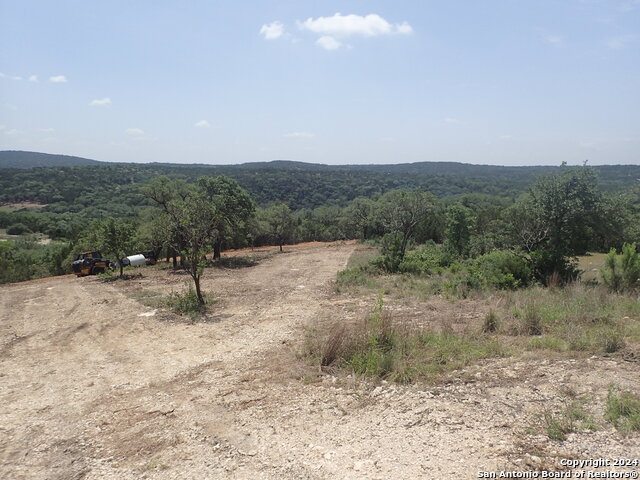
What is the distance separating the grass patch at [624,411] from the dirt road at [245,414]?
0.19 meters

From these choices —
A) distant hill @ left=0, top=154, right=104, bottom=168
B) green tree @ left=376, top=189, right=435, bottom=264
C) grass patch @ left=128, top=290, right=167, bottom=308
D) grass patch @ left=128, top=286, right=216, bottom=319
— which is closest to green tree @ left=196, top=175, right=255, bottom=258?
green tree @ left=376, top=189, right=435, bottom=264

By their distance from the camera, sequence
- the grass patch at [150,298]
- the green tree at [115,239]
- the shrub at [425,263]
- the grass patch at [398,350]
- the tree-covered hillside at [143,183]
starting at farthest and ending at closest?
the tree-covered hillside at [143,183] < the green tree at [115,239] < the shrub at [425,263] < the grass patch at [150,298] < the grass patch at [398,350]

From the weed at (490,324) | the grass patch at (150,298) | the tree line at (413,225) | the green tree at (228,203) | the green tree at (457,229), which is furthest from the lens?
the green tree at (228,203)

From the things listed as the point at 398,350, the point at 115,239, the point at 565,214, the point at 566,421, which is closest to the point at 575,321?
the point at 398,350

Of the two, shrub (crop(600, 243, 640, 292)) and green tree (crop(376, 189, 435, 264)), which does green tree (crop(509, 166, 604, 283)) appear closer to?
shrub (crop(600, 243, 640, 292))

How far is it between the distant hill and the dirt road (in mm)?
158992

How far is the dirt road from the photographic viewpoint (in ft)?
11.9

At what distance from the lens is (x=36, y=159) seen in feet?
518

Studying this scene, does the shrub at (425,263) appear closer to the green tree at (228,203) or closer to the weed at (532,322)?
the weed at (532,322)

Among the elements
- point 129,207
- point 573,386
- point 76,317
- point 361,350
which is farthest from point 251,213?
point 129,207

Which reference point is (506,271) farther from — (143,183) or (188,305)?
(143,183)

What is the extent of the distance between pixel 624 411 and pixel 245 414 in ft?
13.5

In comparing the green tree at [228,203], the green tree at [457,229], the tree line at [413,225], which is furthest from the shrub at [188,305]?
the green tree at [457,229]

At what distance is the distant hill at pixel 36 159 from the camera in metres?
144
